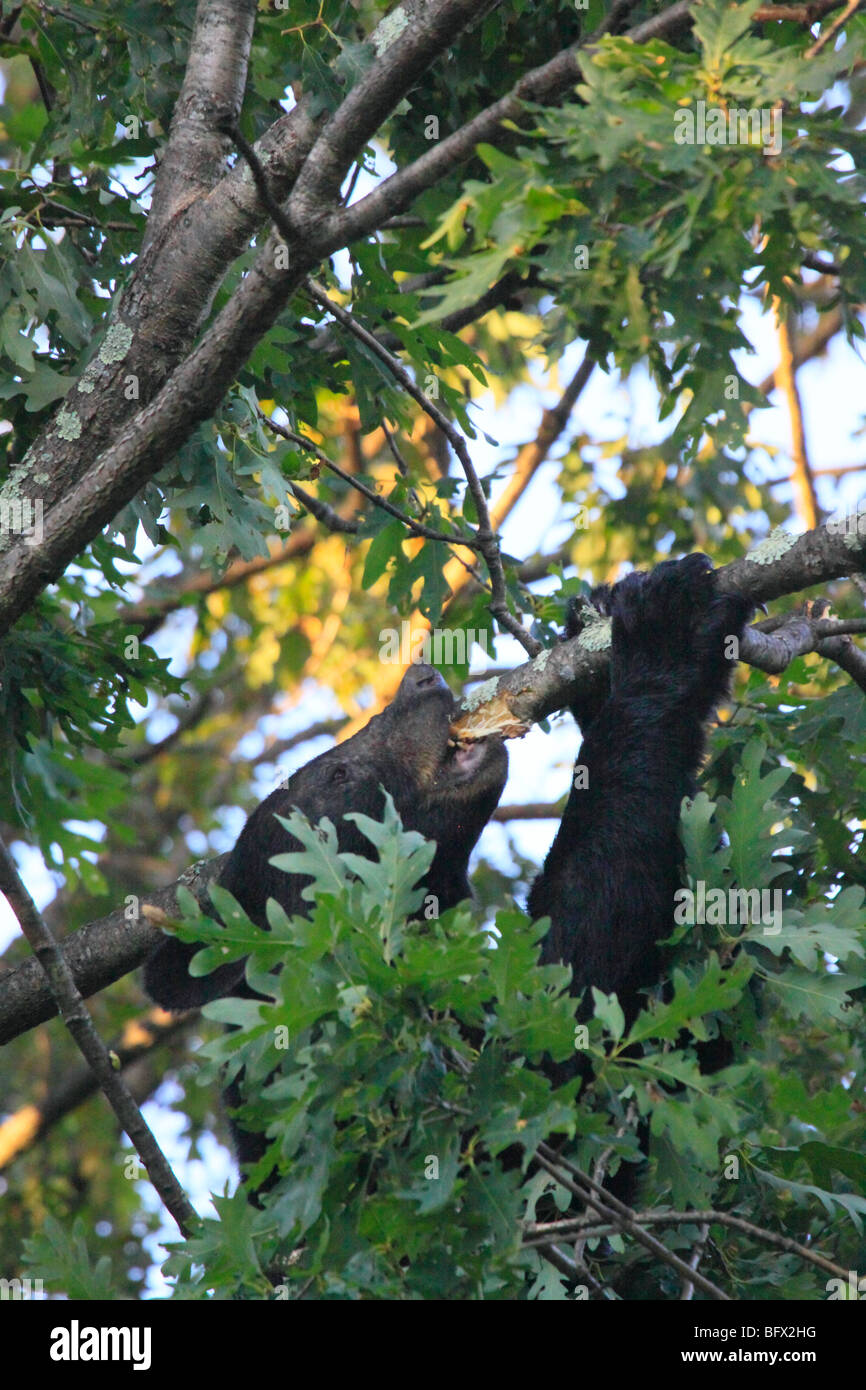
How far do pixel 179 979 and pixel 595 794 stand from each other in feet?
4.70

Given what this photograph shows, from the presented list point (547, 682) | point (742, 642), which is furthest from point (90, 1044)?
point (742, 642)

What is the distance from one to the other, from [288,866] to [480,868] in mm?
8003

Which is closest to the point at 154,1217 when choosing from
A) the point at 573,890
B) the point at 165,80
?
the point at 573,890

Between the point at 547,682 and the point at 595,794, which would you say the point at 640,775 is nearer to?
the point at 595,794

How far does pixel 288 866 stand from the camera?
2.82 m

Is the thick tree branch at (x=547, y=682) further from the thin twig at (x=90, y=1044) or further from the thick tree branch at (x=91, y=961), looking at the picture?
the thin twig at (x=90, y=1044)

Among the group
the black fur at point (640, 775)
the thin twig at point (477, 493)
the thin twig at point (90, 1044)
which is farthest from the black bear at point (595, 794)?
the thin twig at point (90, 1044)

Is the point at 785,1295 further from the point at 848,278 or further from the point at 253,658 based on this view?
the point at 253,658

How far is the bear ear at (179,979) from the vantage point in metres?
4.54

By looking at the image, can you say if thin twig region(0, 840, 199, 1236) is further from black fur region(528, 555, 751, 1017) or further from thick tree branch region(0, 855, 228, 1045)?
black fur region(528, 555, 751, 1017)

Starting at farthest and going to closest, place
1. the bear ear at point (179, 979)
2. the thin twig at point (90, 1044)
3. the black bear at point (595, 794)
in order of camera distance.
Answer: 1. the bear ear at point (179, 979)
2. the black bear at point (595, 794)
3. the thin twig at point (90, 1044)

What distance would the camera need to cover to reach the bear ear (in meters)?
4.54

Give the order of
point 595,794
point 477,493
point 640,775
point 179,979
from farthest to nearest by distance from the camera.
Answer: point 179,979 < point 595,794 < point 640,775 < point 477,493

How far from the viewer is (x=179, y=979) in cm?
459
